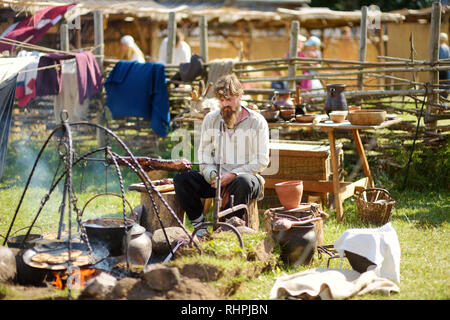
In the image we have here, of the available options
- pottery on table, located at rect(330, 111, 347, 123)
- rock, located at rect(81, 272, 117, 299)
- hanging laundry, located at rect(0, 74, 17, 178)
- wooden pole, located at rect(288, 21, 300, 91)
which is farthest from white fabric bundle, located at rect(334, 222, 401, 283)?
wooden pole, located at rect(288, 21, 300, 91)

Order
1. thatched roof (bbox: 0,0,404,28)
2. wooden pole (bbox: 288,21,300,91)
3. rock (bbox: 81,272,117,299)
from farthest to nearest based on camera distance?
1. thatched roof (bbox: 0,0,404,28)
2. wooden pole (bbox: 288,21,300,91)
3. rock (bbox: 81,272,117,299)

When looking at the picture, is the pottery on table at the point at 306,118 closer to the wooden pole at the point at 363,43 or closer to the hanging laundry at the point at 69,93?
the wooden pole at the point at 363,43

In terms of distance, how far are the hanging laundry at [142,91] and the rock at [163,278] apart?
16.0ft


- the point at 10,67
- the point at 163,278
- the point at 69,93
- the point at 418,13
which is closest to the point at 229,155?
the point at 163,278

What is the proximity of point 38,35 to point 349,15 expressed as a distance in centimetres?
878

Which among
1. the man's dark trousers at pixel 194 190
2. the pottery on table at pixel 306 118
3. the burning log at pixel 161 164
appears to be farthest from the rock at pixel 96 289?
the pottery on table at pixel 306 118

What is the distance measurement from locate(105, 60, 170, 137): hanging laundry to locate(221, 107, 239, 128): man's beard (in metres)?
3.21

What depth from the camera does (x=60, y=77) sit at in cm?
762

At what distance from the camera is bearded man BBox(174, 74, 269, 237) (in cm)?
501

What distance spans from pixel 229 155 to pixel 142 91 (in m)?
3.39

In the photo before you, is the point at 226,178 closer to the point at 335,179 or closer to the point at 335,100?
the point at 335,179

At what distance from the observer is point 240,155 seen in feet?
17.0

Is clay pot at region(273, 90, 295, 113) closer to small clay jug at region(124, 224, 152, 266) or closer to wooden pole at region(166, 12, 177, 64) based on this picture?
small clay jug at region(124, 224, 152, 266)

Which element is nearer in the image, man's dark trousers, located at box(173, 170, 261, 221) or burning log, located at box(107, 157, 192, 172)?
burning log, located at box(107, 157, 192, 172)
